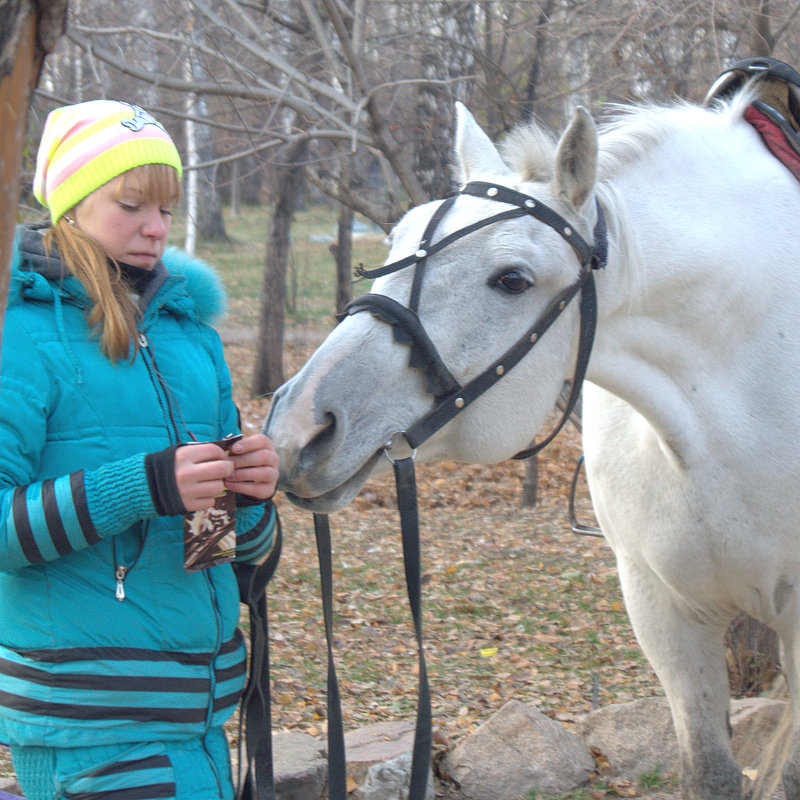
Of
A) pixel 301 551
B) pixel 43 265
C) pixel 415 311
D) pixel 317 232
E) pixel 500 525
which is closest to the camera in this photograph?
pixel 43 265

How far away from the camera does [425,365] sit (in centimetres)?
196

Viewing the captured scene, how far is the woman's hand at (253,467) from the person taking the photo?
1767mm

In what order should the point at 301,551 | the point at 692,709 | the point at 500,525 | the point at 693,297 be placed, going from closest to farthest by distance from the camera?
the point at 693,297, the point at 692,709, the point at 301,551, the point at 500,525

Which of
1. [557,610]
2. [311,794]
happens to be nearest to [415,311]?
[311,794]

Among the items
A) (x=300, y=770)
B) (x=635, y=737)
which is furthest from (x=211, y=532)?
(x=635, y=737)

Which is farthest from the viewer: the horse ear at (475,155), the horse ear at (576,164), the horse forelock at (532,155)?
the horse ear at (475,155)

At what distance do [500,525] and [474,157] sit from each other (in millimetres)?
5265

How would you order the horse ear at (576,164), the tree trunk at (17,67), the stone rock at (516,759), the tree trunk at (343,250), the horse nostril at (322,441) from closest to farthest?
the tree trunk at (17,67) < the horse nostril at (322,441) < the horse ear at (576,164) < the stone rock at (516,759) < the tree trunk at (343,250)

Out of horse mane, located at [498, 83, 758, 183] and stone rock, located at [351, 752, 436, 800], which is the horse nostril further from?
stone rock, located at [351, 752, 436, 800]

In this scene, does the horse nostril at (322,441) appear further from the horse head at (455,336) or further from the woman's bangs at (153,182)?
the woman's bangs at (153,182)

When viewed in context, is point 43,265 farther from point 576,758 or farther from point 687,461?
point 576,758

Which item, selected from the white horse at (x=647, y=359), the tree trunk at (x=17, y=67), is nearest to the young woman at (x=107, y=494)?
the white horse at (x=647, y=359)

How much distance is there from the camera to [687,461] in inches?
89.6

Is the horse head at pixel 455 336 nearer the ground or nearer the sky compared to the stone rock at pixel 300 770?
nearer the sky
